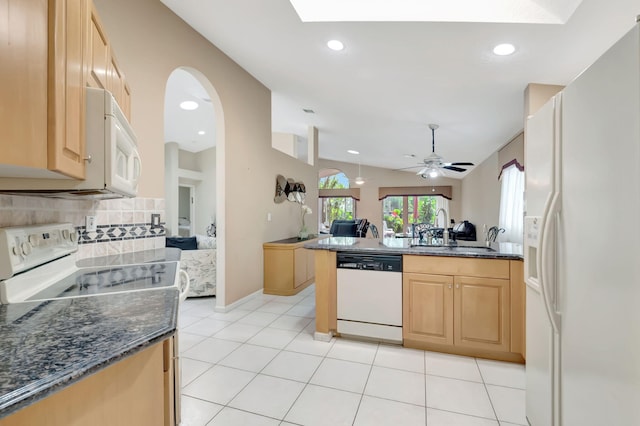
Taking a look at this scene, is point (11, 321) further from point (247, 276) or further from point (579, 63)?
point (579, 63)

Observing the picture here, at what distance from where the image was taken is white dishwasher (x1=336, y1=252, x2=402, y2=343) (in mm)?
2596

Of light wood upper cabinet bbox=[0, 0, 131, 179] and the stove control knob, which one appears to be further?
the stove control knob

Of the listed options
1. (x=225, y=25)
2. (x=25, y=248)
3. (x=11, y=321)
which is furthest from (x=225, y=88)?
(x=11, y=321)

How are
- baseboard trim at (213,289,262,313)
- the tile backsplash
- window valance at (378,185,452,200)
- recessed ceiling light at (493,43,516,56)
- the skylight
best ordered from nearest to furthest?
1. the tile backsplash
2. the skylight
3. recessed ceiling light at (493,43,516,56)
4. baseboard trim at (213,289,262,313)
5. window valance at (378,185,452,200)

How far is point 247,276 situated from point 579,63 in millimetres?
3967

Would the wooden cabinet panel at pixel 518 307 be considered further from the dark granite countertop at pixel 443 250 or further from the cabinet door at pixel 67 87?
the cabinet door at pixel 67 87

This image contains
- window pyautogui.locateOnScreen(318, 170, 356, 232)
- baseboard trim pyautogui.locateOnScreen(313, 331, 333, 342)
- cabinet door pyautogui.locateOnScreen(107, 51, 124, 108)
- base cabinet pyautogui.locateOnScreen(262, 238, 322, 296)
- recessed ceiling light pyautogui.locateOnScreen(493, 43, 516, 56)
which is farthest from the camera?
window pyautogui.locateOnScreen(318, 170, 356, 232)

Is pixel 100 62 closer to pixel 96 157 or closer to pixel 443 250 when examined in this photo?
pixel 96 157

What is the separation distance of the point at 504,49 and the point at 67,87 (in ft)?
9.45

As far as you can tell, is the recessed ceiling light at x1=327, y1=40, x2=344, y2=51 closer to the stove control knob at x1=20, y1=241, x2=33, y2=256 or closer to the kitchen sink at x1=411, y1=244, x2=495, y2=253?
the kitchen sink at x1=411, y1=244, x2=495, y2=253

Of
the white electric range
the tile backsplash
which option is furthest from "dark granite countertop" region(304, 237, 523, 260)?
the white electric range

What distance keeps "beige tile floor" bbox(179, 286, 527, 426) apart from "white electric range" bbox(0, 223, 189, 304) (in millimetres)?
882

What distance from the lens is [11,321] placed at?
889mm

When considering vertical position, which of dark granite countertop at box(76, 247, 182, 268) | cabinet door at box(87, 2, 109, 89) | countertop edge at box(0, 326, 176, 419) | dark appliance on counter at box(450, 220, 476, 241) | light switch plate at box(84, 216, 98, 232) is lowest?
dark appliance on counter at box(450, 220, 476, 241)
